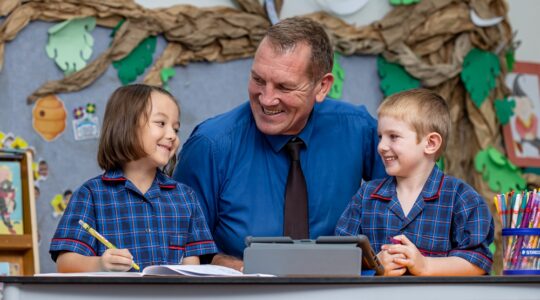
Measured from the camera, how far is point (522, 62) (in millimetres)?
4637

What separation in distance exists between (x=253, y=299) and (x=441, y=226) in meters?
0.83

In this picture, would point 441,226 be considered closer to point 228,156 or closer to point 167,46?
point 228,156

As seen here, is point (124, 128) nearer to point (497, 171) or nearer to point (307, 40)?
point (307, 40)

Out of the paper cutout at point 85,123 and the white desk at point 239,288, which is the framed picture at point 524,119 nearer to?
the paper cutout at point 85,123

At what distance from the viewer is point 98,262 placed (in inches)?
87.2

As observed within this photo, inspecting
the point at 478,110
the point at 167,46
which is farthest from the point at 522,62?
the point at 167,46

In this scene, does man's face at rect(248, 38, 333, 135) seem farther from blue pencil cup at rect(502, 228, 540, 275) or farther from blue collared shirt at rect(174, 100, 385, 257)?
blue pencil cup at rect(502, 228, 540, 275)

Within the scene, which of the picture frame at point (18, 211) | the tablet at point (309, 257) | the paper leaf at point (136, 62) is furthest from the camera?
the paper leaf at point (136, 62)

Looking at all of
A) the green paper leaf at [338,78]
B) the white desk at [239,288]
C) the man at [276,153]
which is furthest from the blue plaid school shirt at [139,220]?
the green paper leaf at [338,78]

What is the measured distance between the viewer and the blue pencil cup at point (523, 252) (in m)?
2.10

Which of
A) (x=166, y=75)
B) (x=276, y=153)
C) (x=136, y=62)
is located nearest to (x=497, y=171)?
(x=166, y=75)

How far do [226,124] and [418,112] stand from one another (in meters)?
0.58

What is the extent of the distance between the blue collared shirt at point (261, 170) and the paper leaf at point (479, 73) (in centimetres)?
173

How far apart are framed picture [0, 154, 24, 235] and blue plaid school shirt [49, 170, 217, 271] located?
110 centimetres
